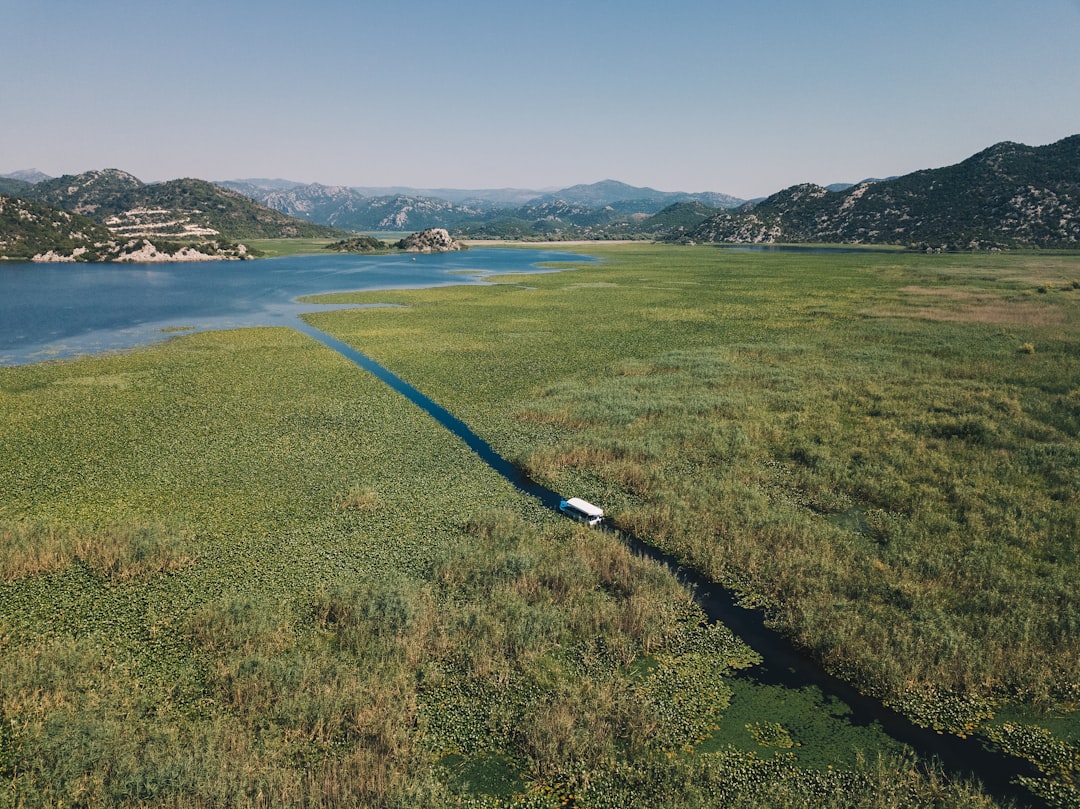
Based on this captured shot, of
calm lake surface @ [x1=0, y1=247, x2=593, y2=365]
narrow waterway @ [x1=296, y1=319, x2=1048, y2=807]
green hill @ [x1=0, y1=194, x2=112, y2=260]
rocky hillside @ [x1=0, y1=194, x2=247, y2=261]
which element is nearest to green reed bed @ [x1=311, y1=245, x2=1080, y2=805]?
narrow waterway @ [x1=296, y1=319, x2=1048, y2=807]

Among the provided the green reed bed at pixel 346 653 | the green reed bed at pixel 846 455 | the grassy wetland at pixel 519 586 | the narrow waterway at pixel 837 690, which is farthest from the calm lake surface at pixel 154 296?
the narrow waterway at pixel 837 690

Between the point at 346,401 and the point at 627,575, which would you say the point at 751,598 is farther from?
the point at 346,401

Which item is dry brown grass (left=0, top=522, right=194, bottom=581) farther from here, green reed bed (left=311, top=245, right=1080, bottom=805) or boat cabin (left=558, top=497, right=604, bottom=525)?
green reed bed (left=311, top=245, right=1080, bottom=805)

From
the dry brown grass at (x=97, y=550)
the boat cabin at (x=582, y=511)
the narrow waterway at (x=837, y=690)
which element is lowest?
the narrow waterway at (x=837, y=690)

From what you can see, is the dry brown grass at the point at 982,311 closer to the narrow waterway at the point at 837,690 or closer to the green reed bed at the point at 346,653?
the narrow waterway at the point at 837,690

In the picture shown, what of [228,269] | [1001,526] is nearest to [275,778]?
[1001,526]

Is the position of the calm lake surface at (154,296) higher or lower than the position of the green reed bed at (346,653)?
higher
